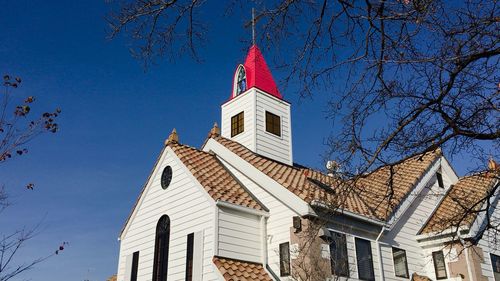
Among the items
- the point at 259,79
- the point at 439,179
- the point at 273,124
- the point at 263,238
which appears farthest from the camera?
the point at 259,79

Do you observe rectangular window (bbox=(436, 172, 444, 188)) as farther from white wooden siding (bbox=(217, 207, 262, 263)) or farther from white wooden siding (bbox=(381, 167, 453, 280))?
white wooden siding (bbox=(217, 207, 262, 263))

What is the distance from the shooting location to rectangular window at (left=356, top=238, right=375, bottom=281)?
15.4m

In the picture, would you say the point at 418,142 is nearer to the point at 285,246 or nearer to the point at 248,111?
the point at 285,246

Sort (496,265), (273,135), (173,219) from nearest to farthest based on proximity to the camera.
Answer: (173,219) → (496,265) → (273,135)

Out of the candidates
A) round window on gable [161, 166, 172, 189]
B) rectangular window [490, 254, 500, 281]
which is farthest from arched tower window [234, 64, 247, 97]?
rectangular window [490, 254, 500, 281]

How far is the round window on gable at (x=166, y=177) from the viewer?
1715cm

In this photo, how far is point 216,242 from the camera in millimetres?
13906

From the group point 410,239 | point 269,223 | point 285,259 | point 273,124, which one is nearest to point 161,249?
point 269,223

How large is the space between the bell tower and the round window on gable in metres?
3.71

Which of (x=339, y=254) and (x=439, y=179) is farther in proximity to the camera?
(x=439, y=179)

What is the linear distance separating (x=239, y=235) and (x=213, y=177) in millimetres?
2454

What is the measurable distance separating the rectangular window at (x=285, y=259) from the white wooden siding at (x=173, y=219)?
2.23 metres

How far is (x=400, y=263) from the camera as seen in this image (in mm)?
17047

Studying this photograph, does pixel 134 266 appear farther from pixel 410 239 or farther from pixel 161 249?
pixel 410 239
